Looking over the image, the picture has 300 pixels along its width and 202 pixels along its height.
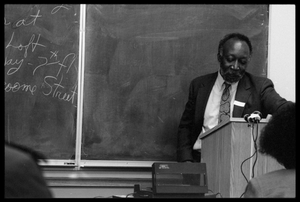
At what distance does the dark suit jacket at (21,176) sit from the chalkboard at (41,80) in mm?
2695

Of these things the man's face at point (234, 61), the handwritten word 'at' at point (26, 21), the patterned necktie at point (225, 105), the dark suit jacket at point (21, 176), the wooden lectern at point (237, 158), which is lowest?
the dark suit jacket at point (21, 176)

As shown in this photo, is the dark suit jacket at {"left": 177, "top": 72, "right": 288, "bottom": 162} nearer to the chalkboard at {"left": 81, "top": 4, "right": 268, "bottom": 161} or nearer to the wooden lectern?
the chalkboard at {"left": 81, "top": 4, "right": 268, "bottom": 161}

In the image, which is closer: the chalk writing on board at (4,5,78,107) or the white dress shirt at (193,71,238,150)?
the white dress shirt at (193,71,238,150)

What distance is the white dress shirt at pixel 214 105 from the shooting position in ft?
12.5

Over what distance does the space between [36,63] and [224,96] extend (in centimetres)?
147

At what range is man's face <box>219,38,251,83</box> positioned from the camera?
12.4 feet

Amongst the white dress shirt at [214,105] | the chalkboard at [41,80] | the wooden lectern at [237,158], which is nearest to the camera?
the wooden lectern at [237,158]

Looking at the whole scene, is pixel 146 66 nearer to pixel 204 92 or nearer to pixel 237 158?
pixel 204 92

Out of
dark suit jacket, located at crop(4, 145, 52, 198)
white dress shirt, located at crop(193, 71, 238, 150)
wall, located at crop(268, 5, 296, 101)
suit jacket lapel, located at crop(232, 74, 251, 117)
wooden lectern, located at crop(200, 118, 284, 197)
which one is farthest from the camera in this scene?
wall, located at crop(268, 5, 296, 101)

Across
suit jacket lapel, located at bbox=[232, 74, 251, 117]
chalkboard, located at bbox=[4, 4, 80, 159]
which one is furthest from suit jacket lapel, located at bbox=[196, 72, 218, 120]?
chalkboard, located at bbox=[4, 4, 80, 159]

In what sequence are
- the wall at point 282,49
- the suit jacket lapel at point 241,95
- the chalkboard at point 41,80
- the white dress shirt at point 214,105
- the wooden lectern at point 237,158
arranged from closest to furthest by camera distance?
the wooden lectern at point 237,158
the suit jacket lapel at point 241,95
the white dress shirt at point 214,105
the chalkboard at point 41,80
the wall at point 282,49

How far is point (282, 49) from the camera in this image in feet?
14.0

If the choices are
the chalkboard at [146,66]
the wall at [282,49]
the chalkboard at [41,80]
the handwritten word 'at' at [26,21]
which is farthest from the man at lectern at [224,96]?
the handwritten word 'at' at [26,21]

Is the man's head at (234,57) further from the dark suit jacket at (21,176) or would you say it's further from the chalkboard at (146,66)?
the dark suit jacket at (21,176)
